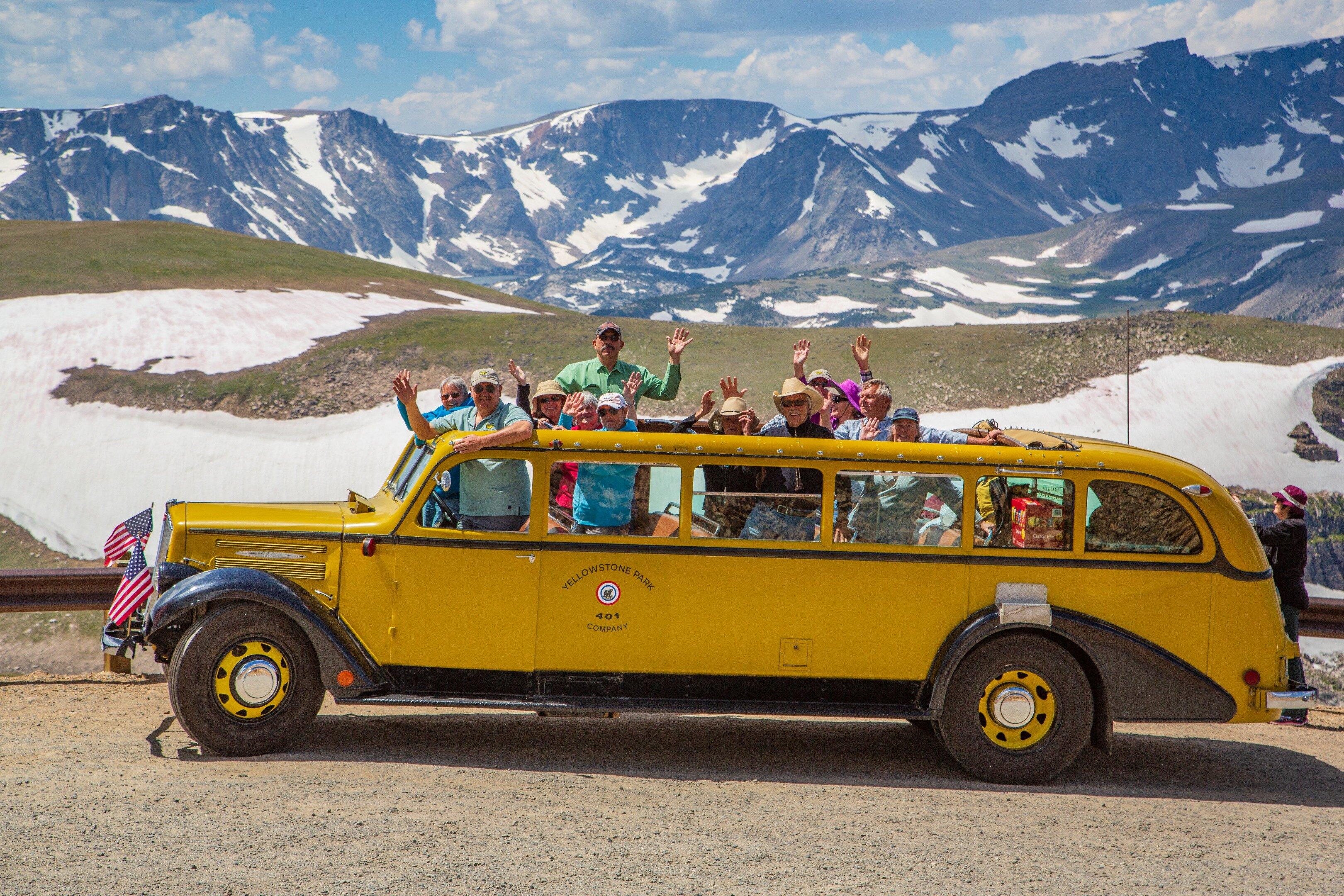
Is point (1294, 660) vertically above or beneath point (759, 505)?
beneath

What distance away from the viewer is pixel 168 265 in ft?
156

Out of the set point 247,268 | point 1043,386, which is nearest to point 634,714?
point 1043,386

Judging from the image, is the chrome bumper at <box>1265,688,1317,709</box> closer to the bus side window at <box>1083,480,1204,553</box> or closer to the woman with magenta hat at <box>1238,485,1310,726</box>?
the bus side window at <box>1083,480,1204,553</box>

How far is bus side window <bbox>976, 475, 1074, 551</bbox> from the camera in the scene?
24.0 feet

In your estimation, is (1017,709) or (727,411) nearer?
(1017,709)

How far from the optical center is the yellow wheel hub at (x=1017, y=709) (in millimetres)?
7305

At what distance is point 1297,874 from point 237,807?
6.10 metres

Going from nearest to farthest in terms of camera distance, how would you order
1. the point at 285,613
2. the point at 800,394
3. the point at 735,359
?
the point at 285,613, the point at 800,394, the point at 735,359

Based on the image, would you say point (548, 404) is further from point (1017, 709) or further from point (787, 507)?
point (1017, 709)

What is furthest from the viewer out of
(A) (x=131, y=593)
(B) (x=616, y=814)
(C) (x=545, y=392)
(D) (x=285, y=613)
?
(C) (x=545, y=392)

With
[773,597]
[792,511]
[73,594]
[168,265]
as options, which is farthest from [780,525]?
[168,265]

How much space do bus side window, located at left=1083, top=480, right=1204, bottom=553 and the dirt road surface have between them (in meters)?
1.76

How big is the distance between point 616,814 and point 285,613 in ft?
8.57

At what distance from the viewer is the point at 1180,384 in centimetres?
3278
